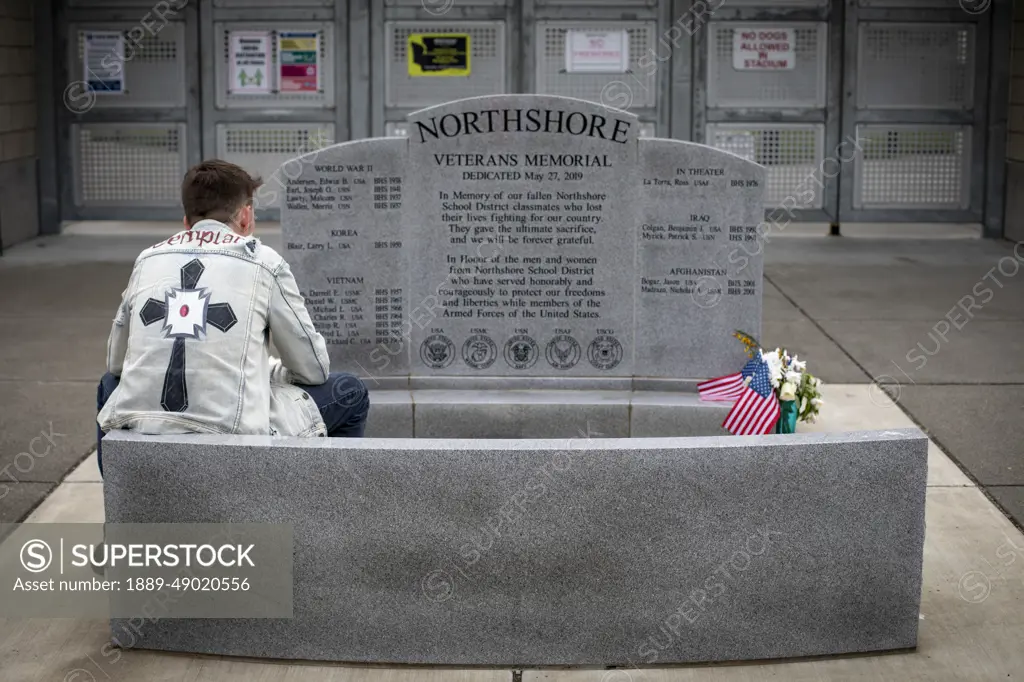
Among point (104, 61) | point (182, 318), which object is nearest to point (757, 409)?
point (182, 318)

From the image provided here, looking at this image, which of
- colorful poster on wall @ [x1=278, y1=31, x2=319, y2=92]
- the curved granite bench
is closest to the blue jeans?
the curved granite bench

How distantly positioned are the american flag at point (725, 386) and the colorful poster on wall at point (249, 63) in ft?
26.0

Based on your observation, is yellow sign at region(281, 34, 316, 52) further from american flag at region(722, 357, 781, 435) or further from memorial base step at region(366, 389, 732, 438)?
american flag at region(722, 357, 781, 435)

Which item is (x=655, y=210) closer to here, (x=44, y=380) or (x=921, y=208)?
(x=44, y=380)

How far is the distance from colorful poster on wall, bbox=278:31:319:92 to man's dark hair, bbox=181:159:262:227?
8.81m

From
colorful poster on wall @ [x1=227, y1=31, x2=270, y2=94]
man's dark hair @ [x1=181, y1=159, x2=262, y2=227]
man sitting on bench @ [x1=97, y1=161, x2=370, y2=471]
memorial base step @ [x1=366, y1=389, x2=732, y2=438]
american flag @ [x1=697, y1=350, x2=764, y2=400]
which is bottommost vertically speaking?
memorial base step @ [x1=366, y1=389, x2=732, y2=438]

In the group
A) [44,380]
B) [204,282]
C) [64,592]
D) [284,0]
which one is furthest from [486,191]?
[284,0]

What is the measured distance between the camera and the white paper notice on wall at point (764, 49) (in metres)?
13.2

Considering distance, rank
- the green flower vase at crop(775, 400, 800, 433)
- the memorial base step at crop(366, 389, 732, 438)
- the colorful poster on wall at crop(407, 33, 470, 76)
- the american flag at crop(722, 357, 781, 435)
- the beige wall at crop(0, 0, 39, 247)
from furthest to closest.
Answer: the colorful poster on wall at crop(407, 33, 470, 76), the beige wall at crop(0, 0, 39, 247), the memorial base step at crop(366, 389, 732, 438), the green flower vase at crop(775, 400, 800, 433), the american flag at crop(722, 357, 781, 435)

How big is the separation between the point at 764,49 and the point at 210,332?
9.82 metres

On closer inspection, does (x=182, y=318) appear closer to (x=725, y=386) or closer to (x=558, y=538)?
(x=558, y=538)

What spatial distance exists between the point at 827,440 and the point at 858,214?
9.76 metres

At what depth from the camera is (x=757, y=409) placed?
602 centimetres

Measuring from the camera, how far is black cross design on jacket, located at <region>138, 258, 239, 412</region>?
167 inches
